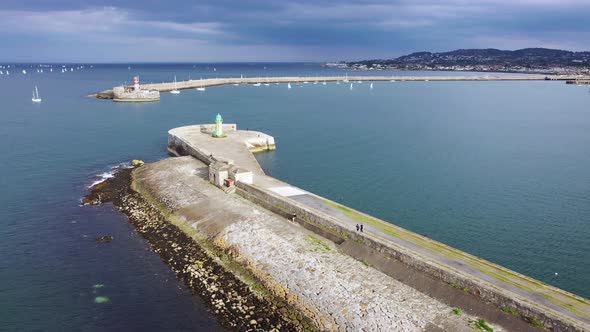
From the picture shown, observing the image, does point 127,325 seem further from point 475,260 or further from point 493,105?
point 493,105

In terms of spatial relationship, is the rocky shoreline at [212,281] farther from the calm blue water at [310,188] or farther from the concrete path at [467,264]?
the concrete path at [467,264]

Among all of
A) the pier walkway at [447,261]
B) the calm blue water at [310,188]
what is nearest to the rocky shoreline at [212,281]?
the calm blue water at [310,188]

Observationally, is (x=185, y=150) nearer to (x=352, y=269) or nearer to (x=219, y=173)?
(x=219, y=173)

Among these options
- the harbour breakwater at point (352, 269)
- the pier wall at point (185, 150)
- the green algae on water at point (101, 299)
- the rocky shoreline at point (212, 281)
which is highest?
the pier wall at point (185, 150)

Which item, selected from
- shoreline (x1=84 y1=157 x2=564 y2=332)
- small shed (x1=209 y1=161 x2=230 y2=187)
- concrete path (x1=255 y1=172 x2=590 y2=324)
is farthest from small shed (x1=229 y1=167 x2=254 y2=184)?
concrete path (x1=255 y1=172 x2=590 y2=324)

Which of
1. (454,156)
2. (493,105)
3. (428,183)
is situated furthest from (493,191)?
(493,105)

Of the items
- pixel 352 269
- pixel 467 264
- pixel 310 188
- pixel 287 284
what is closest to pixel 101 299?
pixel 287 284
